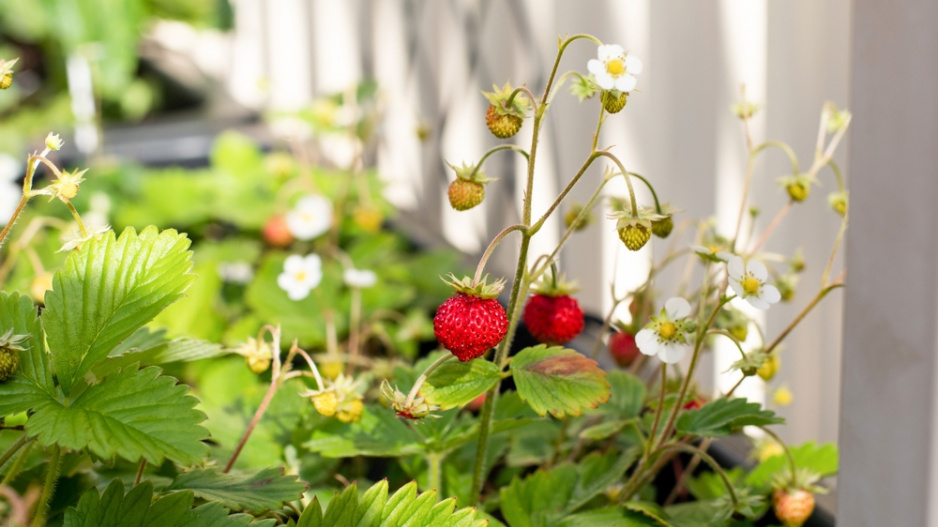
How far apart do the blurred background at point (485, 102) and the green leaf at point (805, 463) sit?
0.23 feet

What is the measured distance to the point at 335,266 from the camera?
1.43 meters

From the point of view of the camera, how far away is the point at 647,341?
0.58 metres

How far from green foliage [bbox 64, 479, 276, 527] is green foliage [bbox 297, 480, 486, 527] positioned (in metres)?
0.03

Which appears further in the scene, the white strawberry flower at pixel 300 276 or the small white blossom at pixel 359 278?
the small white blossom at pixel 359 278

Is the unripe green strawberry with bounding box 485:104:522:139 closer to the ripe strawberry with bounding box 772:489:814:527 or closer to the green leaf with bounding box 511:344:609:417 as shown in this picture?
the green leaf with bounding box 511:344:609:417

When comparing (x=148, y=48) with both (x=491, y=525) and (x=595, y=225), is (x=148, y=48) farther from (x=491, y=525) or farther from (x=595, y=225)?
(x=491, y=525)

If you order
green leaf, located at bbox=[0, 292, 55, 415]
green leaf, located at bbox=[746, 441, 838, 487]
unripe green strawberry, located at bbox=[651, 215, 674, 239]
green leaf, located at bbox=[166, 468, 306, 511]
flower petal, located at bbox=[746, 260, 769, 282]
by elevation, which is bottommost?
green leaf, located at bbox=[746, 441, 838, 487]

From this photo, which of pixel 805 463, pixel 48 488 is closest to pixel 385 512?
pixel 48 488

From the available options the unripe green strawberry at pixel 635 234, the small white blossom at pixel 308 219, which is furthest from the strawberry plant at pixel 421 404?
the small white blossom at pixel 308 219

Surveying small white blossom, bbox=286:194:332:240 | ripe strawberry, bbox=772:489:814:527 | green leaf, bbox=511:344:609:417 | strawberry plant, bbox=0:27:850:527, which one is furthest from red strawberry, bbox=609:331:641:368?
small white blossom, bbox=286:194:332:240

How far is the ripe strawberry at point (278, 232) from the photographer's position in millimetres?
1502

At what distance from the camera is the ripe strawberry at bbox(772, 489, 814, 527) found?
662 millimetres

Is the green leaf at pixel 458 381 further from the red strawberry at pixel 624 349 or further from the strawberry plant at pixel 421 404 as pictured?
the red strawberry at pixel 624 349

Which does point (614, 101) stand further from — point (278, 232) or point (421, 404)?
point (278, 232)
